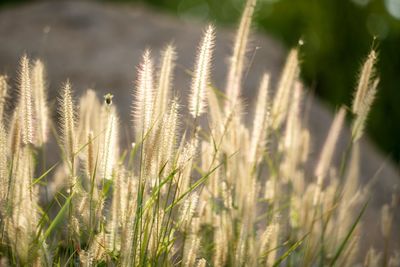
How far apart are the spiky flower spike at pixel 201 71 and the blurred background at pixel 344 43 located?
227 inches

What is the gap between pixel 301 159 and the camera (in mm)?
2262

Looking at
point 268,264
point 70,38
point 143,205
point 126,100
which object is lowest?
point 268,264

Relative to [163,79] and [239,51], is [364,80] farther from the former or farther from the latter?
[163,79]

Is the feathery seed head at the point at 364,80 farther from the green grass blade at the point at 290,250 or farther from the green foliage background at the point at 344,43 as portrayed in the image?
the green foliage background at the point at 344,43

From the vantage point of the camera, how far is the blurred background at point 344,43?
745 centimetres

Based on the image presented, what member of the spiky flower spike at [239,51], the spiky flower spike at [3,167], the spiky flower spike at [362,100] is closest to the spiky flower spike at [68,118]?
the spiky flower spike at [3,167]

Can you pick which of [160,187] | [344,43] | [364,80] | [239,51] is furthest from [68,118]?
[344,43]

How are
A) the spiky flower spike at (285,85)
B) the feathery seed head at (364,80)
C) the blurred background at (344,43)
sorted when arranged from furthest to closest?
the blurred background at (344,43) < the spiky flower spike at (285,85) < the feathery seed head at (364,80)

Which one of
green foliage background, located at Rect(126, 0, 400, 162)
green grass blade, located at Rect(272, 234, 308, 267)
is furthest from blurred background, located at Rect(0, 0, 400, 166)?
green grass blade, located at Rect(272, 234, 308, 267)

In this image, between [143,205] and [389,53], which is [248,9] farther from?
[389,53]

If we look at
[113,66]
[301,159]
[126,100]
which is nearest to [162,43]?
[113,66]

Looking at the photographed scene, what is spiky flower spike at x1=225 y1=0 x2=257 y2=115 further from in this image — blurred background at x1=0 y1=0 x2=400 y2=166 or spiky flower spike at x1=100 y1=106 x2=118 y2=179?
blurred background at x1=0 y1=0 x2=400 y2=166

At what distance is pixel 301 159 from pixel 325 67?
562 centimetres

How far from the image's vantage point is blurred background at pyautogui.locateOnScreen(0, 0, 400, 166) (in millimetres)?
7449
